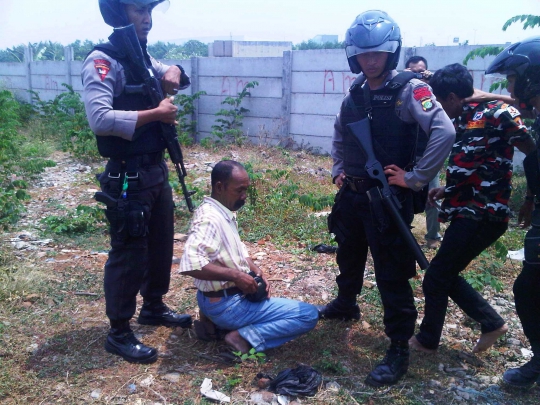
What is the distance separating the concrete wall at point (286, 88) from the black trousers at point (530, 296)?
6.30 m

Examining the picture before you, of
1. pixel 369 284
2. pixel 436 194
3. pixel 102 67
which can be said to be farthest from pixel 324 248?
pixel 102 67

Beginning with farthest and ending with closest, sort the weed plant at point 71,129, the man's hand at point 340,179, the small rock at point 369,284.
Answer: the weed plant at point 71,129
the small rock at point 369,284
the man's hand at point 340,179

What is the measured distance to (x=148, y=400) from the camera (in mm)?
2629

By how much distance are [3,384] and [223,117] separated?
29.5ft

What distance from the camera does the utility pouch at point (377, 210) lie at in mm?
2729

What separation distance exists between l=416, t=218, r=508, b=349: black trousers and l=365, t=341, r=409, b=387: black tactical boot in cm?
33

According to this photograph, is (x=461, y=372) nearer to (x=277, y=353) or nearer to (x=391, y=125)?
(x=277, y=353)

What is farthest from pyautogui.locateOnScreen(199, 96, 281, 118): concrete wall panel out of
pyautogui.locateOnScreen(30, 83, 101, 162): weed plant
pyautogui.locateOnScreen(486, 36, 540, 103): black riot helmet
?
pyautogui.locateOnScreen(486, 36, 540, 103): black riot helmet

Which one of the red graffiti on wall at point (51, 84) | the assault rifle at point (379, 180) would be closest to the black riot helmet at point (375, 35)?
the assault rifle at point (379, 180)

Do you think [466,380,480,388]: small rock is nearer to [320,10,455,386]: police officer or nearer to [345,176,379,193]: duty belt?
[320,10,455,386]: police officer

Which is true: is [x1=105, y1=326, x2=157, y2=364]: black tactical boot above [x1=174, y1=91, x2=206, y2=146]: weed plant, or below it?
below

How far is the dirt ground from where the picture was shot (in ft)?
8.76

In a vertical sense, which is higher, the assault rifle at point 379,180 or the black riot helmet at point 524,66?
the black riot helmet at point 524,66

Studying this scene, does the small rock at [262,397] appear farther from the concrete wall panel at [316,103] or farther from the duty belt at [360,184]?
the concrete wall panel at [316,103]
